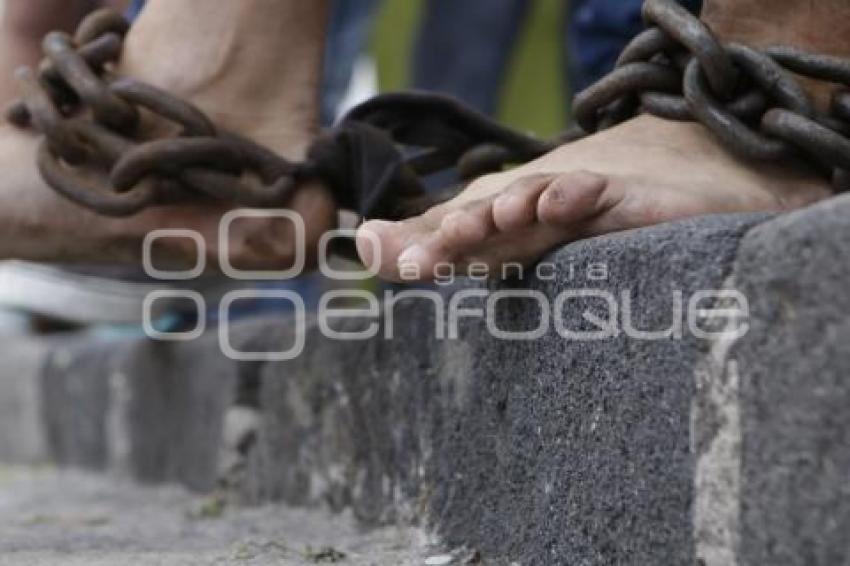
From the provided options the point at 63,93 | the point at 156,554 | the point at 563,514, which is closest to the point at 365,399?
the point at 156,554

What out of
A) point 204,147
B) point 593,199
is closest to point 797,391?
point 593,199

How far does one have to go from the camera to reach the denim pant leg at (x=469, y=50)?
2967mm

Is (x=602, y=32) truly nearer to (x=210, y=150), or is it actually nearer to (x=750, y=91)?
(x=210, y=150)

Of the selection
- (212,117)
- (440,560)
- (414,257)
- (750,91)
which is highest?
(212,117)

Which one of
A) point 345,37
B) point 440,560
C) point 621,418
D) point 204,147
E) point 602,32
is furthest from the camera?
point 345,37

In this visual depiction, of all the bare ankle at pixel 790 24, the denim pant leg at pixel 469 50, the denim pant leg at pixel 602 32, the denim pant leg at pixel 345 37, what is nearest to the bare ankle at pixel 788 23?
the bare ankle at pixel 790 24

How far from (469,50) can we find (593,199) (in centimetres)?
192

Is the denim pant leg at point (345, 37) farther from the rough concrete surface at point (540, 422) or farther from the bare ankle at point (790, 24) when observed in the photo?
the bare ankle at point (790, 24)

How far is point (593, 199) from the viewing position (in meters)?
1.09

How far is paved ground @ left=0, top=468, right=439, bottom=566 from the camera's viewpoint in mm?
1348

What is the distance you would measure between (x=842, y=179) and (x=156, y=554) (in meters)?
0.70

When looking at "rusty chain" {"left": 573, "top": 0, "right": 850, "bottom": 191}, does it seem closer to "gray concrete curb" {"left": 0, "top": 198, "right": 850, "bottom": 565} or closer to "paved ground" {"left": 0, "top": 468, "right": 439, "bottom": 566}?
"gray concrete curb" {"left": 0, "top": 198, "right": 850, "bottom": 565}

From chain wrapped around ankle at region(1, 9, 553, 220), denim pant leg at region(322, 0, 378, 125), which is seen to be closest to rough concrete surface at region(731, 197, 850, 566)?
chain wrapped around ankle at region(1, 9, 553, 220)

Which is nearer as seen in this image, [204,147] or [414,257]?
[414,257]
